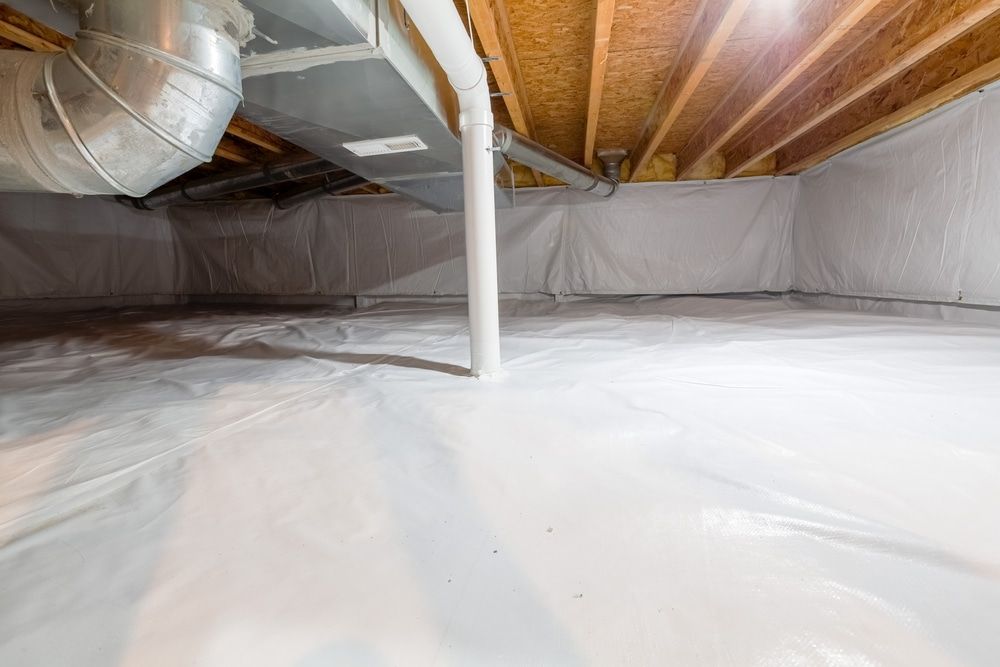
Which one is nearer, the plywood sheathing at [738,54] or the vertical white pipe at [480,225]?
the vertical white pipe at [480,225]

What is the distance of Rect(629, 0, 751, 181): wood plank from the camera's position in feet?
5.19

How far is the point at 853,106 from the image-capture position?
9.34 feet

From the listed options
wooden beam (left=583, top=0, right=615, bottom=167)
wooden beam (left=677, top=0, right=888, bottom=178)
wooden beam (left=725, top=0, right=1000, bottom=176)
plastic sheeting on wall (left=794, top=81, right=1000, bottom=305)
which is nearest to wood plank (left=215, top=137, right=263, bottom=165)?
wooden beam (left=583, top=0, right=615, bottom=167)

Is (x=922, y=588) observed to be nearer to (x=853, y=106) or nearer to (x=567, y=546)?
(x=567, y=546)

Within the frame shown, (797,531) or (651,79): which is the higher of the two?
(651,79)

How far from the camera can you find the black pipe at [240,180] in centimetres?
313

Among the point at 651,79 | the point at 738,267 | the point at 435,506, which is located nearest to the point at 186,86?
the point at 435,506

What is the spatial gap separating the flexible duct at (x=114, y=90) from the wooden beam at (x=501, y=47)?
842mm

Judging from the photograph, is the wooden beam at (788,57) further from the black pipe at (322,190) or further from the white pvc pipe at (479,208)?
the black pipe at (322,190)

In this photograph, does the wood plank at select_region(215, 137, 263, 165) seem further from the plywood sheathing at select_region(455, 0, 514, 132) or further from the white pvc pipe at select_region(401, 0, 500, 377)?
the white pvc pipe at select_region(401, 0, 500, 377)

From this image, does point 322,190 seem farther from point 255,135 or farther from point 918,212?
point 918,212

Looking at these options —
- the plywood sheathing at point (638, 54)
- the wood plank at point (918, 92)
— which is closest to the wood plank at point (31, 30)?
the plywood sheathing at point (638, 54)

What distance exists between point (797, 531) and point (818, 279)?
378cm

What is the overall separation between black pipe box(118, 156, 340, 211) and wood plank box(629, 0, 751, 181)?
7.57 ft
